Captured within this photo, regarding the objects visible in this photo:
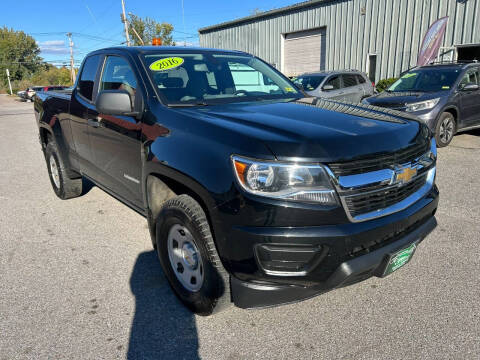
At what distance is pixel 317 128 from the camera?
215 cm

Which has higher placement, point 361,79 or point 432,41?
point 432,41

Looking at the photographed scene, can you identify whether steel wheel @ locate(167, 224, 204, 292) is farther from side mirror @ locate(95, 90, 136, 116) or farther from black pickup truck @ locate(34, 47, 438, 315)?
side mirror @ locate(95, 90, 136, 116)

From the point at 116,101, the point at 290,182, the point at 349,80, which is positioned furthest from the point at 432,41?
the point at 290,182

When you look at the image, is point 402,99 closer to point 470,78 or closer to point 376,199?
point 470,78

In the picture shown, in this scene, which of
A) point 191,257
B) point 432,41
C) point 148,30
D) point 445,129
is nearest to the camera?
point 191,257

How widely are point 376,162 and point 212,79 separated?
170cm

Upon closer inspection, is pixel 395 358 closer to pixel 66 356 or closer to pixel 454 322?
pixel 454 322

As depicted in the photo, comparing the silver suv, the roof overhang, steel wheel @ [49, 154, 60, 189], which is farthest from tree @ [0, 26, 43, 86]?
steel wheel @ [49, 154, 60, 189]

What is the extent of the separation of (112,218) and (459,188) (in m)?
4.54

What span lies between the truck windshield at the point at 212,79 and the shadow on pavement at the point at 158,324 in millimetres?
1424

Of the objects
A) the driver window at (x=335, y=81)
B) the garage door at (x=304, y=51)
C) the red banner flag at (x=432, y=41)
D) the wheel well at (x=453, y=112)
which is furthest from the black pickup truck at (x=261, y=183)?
the garage door at (x=304, y=51)

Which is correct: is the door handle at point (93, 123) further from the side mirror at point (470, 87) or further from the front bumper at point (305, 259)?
the side mirror at point (470, 87)

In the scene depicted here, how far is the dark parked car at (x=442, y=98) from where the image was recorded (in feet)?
23.8

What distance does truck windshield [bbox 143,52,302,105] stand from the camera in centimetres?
287
